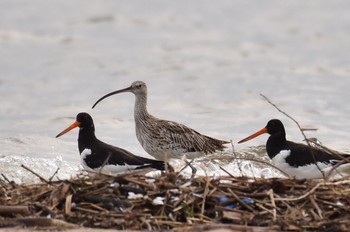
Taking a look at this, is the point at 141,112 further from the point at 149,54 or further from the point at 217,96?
the point at 149,54

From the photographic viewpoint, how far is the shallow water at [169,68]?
1912 centimetres

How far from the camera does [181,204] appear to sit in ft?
27.6

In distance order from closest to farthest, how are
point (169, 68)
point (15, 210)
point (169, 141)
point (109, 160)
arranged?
1. point (15, 210)
2. point (109, 160)
3. point (169, 141)
4. point (169, 68)

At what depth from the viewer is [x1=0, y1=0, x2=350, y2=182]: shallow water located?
19.1 meters

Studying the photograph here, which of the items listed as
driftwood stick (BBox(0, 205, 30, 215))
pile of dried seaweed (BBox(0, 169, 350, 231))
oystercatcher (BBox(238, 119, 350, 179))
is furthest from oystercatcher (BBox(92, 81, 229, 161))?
driftwood stick (BBox(0, 205, 30, 215))

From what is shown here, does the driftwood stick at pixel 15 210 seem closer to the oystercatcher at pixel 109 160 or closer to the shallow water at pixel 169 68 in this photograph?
the oystercatcher at pixel 109 160

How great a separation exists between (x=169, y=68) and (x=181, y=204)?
1678cm

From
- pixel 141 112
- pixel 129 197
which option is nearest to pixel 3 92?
pixel 141 112

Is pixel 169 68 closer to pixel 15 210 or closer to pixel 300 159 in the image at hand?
pixel 300 159

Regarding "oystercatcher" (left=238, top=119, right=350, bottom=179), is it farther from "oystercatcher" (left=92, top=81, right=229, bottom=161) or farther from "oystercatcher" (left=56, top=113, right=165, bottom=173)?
"oystercatcher" (left=92, top=81, right=229, bottom=161)

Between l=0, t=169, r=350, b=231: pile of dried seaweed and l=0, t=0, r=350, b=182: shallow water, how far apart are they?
15.0 feet

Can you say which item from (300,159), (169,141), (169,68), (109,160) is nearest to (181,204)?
(109,160)

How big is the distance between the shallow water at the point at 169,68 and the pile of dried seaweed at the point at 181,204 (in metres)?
4.58

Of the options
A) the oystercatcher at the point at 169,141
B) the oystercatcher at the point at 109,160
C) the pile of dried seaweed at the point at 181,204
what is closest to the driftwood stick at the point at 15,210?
the pile of dried seaweed at the point at 181,204
